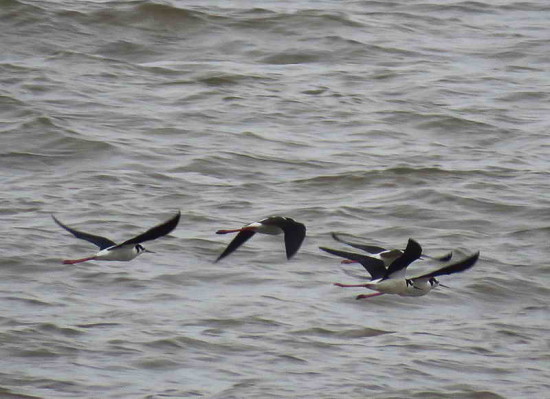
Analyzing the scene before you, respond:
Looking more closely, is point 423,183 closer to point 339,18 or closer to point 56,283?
point 56,283

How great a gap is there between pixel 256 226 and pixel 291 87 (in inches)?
241

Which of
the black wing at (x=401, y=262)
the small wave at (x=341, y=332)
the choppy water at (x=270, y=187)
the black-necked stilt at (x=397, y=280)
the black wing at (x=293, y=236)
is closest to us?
the black wing at (x=293, y=236)

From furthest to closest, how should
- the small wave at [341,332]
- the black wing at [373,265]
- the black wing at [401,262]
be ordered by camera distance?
the small wave at [341,332]
the black wing at [373,265]
the black wing at [401,262]

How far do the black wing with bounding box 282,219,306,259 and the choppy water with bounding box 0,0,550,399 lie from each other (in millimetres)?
714

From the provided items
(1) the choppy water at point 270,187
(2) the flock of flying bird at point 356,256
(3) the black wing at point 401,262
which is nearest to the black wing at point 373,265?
(2) the flock of flying bird at point 356,256

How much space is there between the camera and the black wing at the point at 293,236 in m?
6.89

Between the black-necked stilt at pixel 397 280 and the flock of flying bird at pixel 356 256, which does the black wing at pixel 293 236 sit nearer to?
the flock of flying bird at pixel 356 256

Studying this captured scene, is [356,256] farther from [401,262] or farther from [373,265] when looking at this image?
[401,262]

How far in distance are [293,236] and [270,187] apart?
359 cm

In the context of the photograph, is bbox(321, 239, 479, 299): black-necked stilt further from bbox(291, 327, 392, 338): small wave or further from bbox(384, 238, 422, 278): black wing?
bbox(291, 327, 392, 338): small wave

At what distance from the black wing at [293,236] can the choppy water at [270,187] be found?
71cm

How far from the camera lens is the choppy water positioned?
7414 mm

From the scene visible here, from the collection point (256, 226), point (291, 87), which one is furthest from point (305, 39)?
point (256, 226)

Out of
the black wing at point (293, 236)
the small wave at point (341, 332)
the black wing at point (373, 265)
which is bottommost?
the small wave at point (341, 332)
